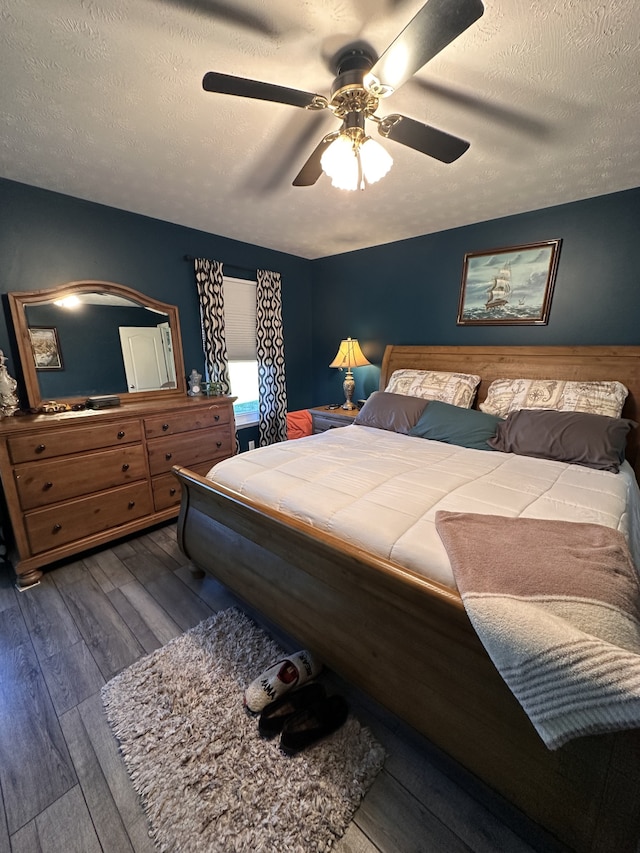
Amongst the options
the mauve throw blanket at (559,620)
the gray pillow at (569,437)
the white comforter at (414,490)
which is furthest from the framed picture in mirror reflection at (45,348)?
the gray pillow at (569,437)

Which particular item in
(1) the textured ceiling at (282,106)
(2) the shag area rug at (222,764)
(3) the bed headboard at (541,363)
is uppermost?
(1) the textured ceiling at (282,106)

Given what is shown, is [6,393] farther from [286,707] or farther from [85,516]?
[286,707]

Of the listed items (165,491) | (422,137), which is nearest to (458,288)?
(422,137)

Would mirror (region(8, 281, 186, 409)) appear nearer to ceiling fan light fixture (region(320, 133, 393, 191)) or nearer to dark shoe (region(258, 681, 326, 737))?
ceiling fan light fixture (region(320, 133, 393, 191))

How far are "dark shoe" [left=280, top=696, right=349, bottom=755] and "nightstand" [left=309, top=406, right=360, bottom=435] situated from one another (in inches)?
90.8

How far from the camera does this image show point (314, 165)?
1.52m

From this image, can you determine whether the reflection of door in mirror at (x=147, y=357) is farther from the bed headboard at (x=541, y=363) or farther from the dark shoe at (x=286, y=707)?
the dark shoe at (x=286, y=707)

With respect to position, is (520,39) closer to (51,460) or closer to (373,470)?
(373,470)

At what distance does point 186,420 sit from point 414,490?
195 cm

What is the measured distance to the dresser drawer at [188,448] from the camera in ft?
8.38

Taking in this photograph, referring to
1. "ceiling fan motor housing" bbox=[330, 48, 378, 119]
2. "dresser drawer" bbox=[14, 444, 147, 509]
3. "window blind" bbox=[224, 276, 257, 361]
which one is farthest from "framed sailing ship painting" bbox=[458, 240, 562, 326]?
"dresser drawer" bbox=[14, 444, 147, 509]

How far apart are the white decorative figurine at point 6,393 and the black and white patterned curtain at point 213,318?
1.47m

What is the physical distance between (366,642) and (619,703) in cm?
69

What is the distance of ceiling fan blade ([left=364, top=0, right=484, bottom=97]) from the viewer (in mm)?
812
